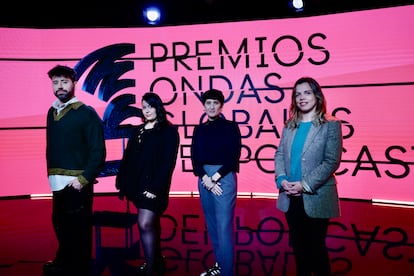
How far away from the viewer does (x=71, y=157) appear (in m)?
2.62

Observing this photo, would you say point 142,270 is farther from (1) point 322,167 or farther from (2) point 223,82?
(2) point 223,82

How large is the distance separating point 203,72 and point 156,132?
10.9ft

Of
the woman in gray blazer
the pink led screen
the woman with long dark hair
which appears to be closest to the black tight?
the woman with long dark hair

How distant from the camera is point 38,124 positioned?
5.90 metres

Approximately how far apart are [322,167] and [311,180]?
0.33 feet

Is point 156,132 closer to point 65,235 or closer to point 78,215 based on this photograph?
point 78,215

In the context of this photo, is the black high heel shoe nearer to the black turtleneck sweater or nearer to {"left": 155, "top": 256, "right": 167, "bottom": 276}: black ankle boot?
{"left": 155, "top": 256, "right": 167, "bottom": 276}: black ankle boot

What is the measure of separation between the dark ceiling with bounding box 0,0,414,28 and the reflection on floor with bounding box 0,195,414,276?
9.44 ft

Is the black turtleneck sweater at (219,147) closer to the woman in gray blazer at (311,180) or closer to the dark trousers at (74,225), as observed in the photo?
the woman in gray blazer at (311,180)

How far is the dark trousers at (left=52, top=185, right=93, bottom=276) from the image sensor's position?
8.61ft

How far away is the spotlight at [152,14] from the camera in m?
5.80

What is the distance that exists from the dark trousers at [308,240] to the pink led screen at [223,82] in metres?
3.47

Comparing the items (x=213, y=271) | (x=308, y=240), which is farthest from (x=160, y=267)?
(x=308, y=240)

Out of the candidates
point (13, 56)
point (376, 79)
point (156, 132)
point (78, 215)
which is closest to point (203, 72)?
point (376, 79)
